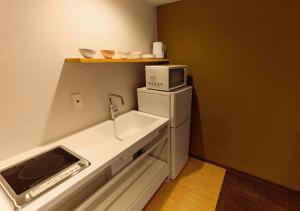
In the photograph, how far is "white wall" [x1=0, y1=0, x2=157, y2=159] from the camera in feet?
3.48

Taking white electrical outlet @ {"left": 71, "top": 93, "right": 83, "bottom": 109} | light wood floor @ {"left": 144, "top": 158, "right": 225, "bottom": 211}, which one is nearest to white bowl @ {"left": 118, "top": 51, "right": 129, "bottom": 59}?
white electrical outlet @ {"left": 71, "top": 93, "right": 83, "bottom": 109}

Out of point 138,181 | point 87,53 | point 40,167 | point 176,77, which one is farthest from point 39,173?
point 176,77

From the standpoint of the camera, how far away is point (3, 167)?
3.40ft

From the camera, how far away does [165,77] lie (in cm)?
→ 168

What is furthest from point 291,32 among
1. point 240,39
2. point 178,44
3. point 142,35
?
point 142,35

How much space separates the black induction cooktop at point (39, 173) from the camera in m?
0.82

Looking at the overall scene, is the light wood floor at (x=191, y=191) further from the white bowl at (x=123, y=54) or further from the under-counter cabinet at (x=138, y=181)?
the white bowl at (x=123, y=54)

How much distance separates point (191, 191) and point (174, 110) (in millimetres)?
949

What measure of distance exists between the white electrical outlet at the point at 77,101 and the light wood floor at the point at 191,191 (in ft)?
3.96

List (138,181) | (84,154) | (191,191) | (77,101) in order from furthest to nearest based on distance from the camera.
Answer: (191,191), (138,181), (77,101), (84,154)

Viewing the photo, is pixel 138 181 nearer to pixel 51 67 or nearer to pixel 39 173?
pixel 39 173

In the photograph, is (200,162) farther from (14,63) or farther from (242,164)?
(14,63)

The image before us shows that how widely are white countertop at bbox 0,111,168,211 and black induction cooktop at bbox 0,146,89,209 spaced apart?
0.04 m

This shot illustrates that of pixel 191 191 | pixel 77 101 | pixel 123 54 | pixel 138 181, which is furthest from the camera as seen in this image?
pixel 191 191
